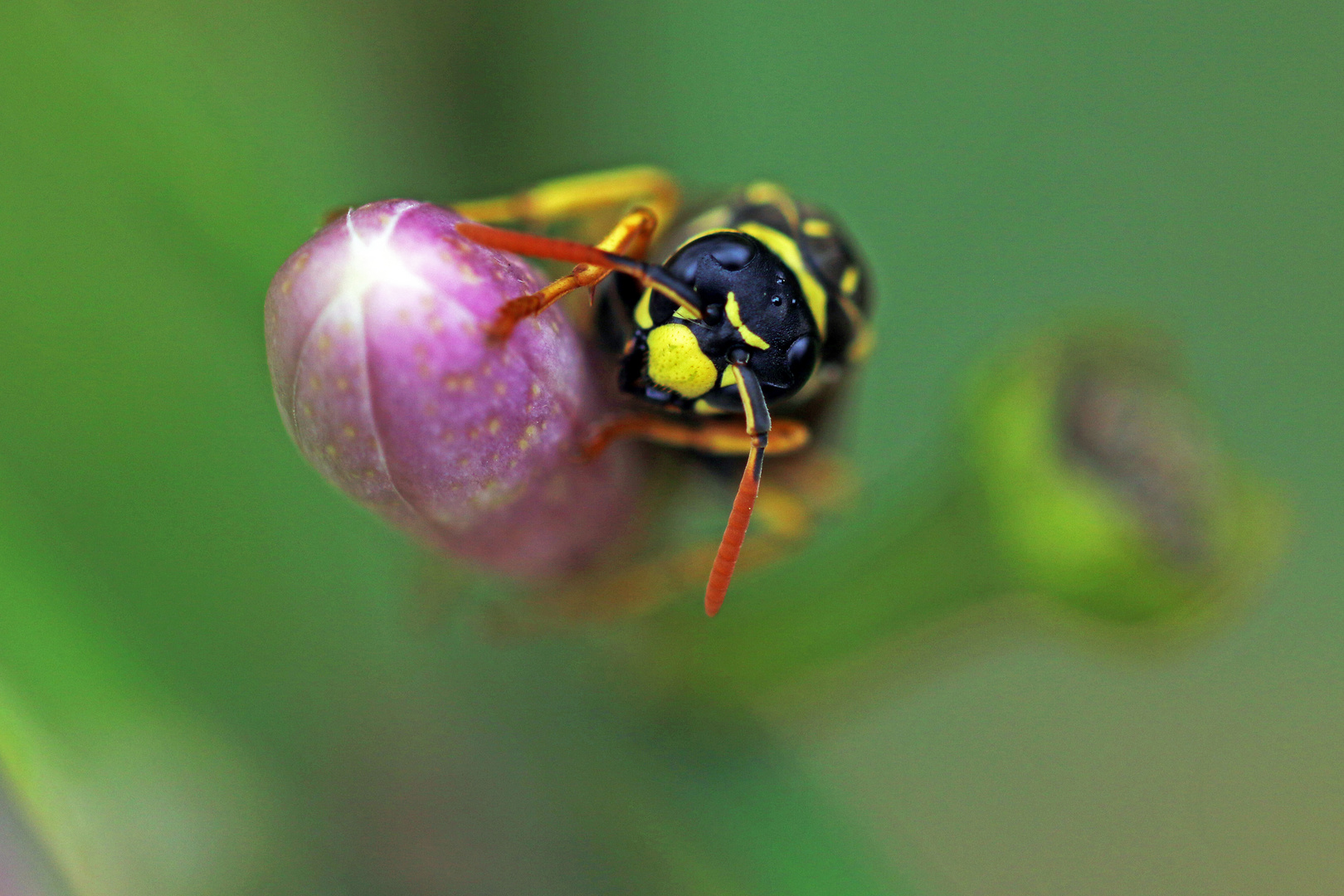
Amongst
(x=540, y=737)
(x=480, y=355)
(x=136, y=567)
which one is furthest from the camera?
(x=540, y=737)

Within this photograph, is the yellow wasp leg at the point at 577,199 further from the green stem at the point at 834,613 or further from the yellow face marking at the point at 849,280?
the green stem at the point at 834,613

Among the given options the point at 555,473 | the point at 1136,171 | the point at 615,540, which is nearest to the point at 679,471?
the point at 615,540

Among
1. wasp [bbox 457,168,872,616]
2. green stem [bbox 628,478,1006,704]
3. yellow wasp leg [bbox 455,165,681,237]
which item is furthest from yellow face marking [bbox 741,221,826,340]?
green stem [bbox 628,478,1006,704]

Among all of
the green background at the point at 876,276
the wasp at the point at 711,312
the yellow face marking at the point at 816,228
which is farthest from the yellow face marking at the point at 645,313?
the green background at the point at 876,276

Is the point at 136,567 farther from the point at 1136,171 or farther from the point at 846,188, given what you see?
the point at 1136,171

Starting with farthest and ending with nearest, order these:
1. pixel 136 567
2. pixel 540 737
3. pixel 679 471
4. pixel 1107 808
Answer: pixel 1107 808
pixel 540 737
pixel 679 471
pixel 136 567

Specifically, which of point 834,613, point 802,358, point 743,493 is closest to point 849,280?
point 802,358

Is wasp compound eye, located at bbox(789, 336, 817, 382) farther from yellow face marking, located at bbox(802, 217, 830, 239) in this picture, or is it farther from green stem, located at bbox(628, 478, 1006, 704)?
green stem, located at bbox(628, 478, 1006, 704)
